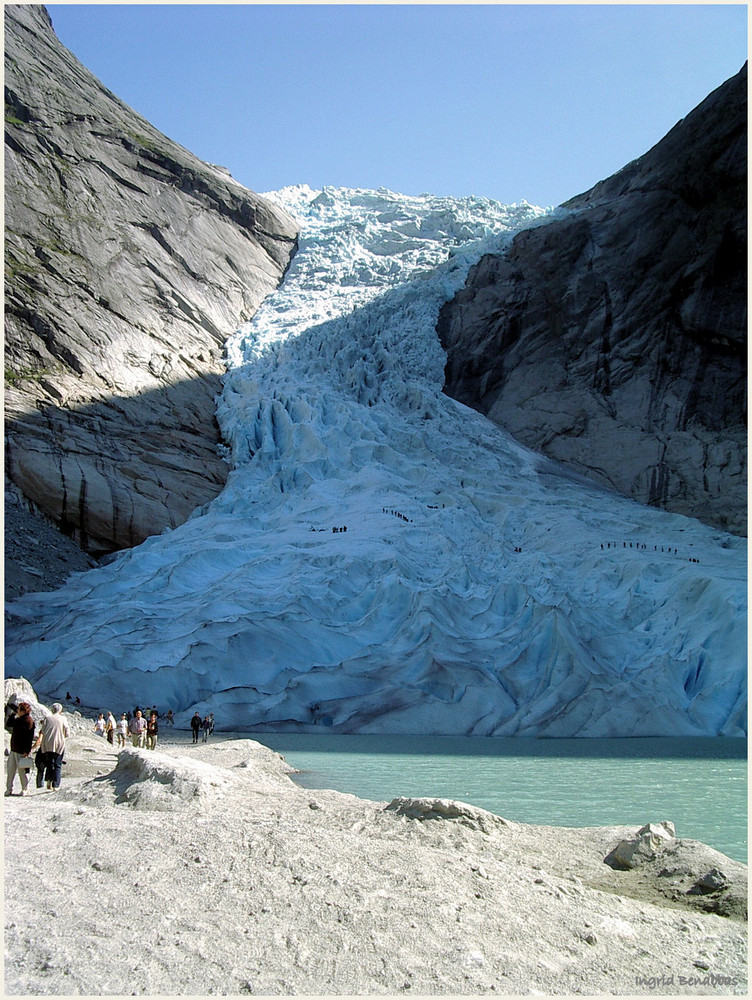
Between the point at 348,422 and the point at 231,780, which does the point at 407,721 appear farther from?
the point at 348,422

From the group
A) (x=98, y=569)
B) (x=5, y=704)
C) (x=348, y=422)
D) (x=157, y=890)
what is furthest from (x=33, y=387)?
(x=157, y=890)

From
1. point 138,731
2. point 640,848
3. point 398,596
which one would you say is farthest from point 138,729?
point 640,848

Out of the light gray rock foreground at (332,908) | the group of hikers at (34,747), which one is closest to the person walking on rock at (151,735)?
the group of hikers at (34,747)

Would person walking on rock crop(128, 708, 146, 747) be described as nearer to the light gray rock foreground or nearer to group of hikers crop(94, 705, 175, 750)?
group of hikers crop(94, 705, 175, 750)

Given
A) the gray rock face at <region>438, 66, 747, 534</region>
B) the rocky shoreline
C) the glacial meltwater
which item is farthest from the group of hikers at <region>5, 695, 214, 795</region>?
the gray rock face at <region>438, 66, 747, 534</region>

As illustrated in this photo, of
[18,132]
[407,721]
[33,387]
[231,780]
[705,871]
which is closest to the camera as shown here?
[705,871]

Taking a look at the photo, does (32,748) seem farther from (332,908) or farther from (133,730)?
(133,730)
